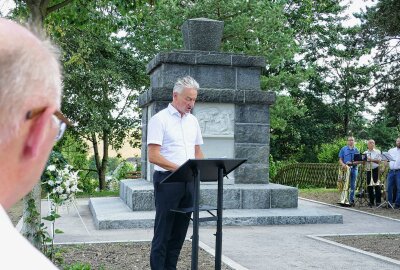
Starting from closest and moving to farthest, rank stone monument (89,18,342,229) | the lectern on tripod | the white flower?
the lectern on tripod
the white flower
stone monument (89,18,342,229)

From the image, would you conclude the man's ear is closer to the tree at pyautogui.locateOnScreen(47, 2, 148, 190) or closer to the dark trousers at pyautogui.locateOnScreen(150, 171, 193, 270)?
the dark trousers at pyautogui.locateOnScreen(150, 171, 193, 270)

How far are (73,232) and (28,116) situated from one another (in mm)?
8552

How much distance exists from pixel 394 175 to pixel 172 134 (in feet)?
35.5

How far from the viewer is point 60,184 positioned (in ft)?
20.5

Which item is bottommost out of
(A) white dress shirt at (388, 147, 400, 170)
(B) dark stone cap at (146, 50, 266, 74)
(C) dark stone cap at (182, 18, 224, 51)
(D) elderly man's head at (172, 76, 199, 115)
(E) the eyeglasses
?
(A) white dress shirt at (388, 147, 400, 170)

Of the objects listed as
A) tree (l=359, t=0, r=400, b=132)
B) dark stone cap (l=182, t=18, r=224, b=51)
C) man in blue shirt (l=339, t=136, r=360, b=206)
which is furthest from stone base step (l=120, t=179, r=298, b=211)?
tree (l=359, t=0, r=400, b=132)

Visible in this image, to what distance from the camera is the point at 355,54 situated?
33.6 metres

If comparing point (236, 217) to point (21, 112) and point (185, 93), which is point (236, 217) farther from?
point (21, 112)

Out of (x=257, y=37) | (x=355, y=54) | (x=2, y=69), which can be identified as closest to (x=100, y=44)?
(x=257, y=37)

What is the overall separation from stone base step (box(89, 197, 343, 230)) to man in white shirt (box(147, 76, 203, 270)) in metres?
4.03

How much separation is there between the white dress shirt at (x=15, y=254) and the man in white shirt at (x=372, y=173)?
14.1 m

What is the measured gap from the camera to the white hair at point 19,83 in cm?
85

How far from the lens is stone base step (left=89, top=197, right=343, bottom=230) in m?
9.38

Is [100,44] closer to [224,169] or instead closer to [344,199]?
[344,199]
